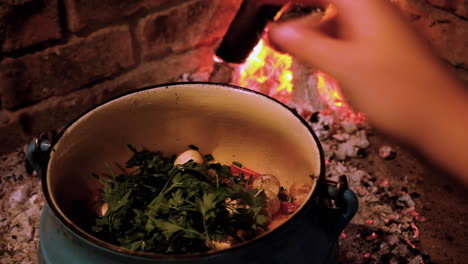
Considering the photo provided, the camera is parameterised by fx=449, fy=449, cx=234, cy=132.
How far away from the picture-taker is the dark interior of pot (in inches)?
54.3

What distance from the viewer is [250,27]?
2.79 metres

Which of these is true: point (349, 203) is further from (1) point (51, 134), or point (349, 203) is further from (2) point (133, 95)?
(1) point (51, 134)

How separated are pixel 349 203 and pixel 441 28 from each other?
1795mm

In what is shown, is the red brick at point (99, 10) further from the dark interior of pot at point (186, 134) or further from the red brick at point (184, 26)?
the dark interior of pot at point (186, 134)

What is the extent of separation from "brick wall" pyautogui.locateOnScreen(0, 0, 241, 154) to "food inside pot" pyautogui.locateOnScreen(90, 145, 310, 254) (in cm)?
100

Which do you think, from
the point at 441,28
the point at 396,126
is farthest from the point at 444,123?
the point at 441,28

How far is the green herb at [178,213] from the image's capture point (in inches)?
44.8

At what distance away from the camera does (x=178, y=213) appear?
47.3 inches

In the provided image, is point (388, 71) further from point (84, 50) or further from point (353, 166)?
point (84, 50)

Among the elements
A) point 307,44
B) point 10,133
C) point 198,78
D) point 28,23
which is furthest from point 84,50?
point 307,44

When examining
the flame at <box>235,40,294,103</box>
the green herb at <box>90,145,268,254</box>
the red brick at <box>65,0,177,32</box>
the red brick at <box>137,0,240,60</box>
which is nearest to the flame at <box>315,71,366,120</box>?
the flame at <box>235,40,294,103</box>

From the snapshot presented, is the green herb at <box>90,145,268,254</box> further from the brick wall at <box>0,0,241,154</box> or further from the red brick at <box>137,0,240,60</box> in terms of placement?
the red brick at <box>137,0,240,60</box>

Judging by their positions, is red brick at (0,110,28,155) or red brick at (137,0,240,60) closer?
red brick at (0,110,28,155)

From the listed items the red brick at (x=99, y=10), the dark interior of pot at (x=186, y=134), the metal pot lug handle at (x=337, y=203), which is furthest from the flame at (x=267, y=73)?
the metal pot lug handle at (x=337, y=203)
